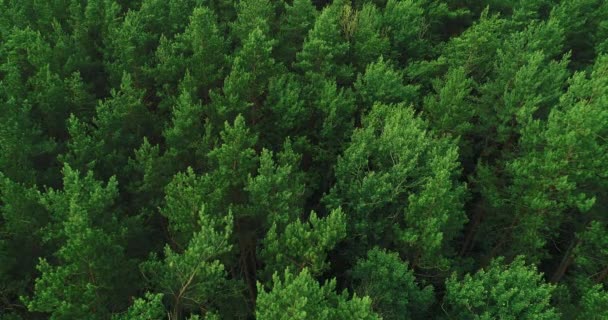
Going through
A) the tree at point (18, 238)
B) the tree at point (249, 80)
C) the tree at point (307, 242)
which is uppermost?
the tree at point (249, 80)

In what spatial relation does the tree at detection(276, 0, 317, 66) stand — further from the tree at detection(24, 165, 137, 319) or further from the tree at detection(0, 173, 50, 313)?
the tree at detection(0, 173, 50, 313)

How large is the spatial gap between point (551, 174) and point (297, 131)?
1365 centimetres

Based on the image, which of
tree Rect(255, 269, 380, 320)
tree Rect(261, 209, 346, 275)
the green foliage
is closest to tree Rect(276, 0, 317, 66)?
tree Rect(261, 209, 346, 275)

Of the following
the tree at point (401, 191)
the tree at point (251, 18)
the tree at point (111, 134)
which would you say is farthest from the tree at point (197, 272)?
the tree at point (251, 18)

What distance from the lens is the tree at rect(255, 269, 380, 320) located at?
15.0 meters

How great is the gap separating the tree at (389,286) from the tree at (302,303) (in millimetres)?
3878

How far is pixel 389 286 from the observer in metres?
20.3

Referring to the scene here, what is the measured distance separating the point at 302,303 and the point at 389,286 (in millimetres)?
7003

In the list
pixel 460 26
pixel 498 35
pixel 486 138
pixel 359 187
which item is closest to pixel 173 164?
pixel 359 187

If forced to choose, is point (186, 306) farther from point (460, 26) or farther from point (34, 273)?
point (460, 26)

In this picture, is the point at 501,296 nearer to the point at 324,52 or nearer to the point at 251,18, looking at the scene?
the point at 324,52

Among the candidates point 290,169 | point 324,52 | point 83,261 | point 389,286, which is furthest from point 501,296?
point 83,261

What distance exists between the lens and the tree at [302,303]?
49.3ft

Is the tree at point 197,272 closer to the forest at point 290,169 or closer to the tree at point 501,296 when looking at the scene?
the forest at point 290,169
